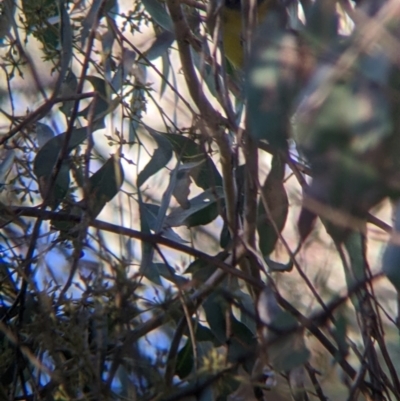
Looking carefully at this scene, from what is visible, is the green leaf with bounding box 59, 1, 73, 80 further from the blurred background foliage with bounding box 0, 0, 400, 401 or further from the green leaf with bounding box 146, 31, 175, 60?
the green leaf with bounding box 146, 31, 175, 60

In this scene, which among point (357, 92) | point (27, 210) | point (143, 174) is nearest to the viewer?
point (357, 92)

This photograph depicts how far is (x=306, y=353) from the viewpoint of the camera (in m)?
0.65

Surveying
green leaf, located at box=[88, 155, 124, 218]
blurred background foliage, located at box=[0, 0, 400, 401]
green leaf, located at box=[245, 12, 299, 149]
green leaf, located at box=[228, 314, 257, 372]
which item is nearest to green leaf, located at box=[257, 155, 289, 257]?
blurred background foliage, located at box=[0, 0, 400, 401]

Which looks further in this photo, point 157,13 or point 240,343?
point 157,13

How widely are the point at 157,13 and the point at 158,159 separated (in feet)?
0.74

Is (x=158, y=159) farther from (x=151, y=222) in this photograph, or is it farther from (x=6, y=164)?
(x=6, y=164)

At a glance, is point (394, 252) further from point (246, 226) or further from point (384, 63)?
point (246, 226)

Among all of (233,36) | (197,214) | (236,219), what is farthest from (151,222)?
(233,36)

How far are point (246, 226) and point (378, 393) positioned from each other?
26cm

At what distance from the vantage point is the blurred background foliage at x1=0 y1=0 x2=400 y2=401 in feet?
1.71

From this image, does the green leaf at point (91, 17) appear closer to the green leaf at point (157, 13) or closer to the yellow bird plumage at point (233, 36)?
the green leaf at point (157, 13)

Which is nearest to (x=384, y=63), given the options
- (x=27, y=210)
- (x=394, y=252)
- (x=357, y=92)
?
(x=357, y=92)

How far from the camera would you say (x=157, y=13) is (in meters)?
1.11

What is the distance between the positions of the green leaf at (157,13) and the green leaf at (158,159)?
0.56 ft
